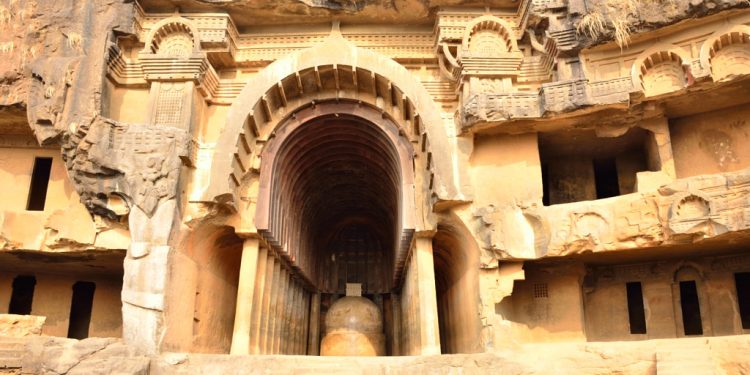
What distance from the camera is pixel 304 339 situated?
1980cm

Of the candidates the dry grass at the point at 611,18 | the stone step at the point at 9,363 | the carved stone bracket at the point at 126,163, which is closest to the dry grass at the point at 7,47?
the carved stone bracket at the point at 126,163

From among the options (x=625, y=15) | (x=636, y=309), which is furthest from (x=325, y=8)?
(x=636, y=309)

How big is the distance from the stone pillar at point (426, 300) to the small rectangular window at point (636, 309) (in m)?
5.84

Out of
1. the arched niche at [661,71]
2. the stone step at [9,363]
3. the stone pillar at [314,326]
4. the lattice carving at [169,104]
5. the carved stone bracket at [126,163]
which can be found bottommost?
the stone step at [9,363]

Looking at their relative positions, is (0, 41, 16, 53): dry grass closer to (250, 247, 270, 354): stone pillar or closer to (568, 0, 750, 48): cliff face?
(250, 247, 270, 354): stone pillar

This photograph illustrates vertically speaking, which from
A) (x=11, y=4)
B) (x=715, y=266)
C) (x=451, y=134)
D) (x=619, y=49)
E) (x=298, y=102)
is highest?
(x=11, y=4)

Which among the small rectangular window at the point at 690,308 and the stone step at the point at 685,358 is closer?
the stone step at the point at 685,358

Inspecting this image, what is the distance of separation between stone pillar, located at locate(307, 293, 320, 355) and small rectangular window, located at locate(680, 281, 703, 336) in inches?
488

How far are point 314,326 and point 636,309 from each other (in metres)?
11.4

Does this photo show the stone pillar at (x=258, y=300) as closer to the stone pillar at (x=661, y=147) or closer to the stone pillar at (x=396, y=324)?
the stone pillar at (x=396, y=324)

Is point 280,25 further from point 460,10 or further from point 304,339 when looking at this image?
point 304,339

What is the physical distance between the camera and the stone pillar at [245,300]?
Answer: 13.2m

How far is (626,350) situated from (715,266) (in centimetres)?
600

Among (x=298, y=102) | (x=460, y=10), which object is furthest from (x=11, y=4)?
(x=460, y=10)
